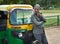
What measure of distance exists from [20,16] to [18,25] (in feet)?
1.34

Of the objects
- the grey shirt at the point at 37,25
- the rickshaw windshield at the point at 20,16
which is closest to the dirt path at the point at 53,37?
the rickshaw windshield at the point at 20,16

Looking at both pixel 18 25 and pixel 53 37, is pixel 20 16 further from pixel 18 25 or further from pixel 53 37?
pixel 53 37

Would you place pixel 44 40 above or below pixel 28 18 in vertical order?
below

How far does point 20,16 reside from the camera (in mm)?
8211

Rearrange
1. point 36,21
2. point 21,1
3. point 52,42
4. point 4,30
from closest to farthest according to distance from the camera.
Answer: point 36,21 < point 4,30 < point 52,42 < point 21,1

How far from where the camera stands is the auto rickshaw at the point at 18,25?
25.9ft

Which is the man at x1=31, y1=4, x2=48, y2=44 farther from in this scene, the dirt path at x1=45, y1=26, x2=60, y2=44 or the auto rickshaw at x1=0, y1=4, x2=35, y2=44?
the dirt path at x1=45, y1=26, x2=60, y2=44

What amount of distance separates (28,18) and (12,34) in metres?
0.82

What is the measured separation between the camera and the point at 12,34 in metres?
8.00

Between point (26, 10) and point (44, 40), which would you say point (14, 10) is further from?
point (44, 40)

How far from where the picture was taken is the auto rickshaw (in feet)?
25.9

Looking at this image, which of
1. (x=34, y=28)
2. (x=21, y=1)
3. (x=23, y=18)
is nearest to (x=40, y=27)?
(x=34, y=28)

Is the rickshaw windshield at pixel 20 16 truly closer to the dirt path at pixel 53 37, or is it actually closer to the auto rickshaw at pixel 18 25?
the auto rickshaw at pixel 18 25

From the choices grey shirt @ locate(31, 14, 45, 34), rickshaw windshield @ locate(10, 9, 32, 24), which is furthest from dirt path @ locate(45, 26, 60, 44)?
grey shirt @ locate(31, 14, 45, 34)
